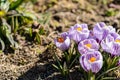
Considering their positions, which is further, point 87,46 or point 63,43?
point 63,43

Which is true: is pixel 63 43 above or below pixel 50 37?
above

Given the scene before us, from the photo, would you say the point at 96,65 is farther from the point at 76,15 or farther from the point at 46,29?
the point at 76,15

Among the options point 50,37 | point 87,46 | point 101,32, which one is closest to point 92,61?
point 87,46

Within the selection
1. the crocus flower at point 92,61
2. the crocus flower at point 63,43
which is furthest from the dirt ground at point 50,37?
the crocus flower at point 92,61

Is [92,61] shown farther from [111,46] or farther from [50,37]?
[50,37]

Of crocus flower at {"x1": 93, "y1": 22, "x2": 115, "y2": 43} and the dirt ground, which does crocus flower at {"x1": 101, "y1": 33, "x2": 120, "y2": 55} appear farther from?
the dirt ground

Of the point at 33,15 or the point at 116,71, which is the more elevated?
the point at 33,15

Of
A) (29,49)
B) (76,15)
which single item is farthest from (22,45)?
(76,15)
